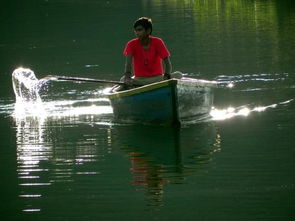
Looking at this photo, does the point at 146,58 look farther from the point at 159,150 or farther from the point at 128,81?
the point at 159,150

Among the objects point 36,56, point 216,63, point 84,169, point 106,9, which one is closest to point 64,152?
point 84,169

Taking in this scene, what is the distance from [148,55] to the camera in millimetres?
15344

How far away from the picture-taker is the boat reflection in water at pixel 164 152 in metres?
11.4

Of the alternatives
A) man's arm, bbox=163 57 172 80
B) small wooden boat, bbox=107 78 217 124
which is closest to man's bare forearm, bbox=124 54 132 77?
small wooden boat, bbox=107 78 217 124

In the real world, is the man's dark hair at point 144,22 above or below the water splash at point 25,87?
above

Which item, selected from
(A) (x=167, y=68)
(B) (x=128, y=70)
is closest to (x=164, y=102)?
(A) (x=167, y=68)

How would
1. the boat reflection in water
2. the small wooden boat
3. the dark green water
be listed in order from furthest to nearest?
the small wooden boat
the boat reflection in water
the dark green water

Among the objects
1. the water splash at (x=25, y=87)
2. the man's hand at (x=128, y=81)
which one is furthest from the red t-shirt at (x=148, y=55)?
the water splash at (x=25, y=87)

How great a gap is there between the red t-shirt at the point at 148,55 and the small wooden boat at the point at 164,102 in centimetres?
55

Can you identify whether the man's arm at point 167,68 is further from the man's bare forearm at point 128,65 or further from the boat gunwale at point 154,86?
the man's bare forearm at point 128,65

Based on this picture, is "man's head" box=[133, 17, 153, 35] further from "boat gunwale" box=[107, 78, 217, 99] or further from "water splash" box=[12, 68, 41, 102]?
"water splash" box=[12, 68, 41, 102]

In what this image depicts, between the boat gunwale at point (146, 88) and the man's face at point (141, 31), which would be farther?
the man's face at point (141, 31)

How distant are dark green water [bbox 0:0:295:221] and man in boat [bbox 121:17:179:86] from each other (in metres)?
0.82

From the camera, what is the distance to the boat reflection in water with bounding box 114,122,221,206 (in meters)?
11.4
